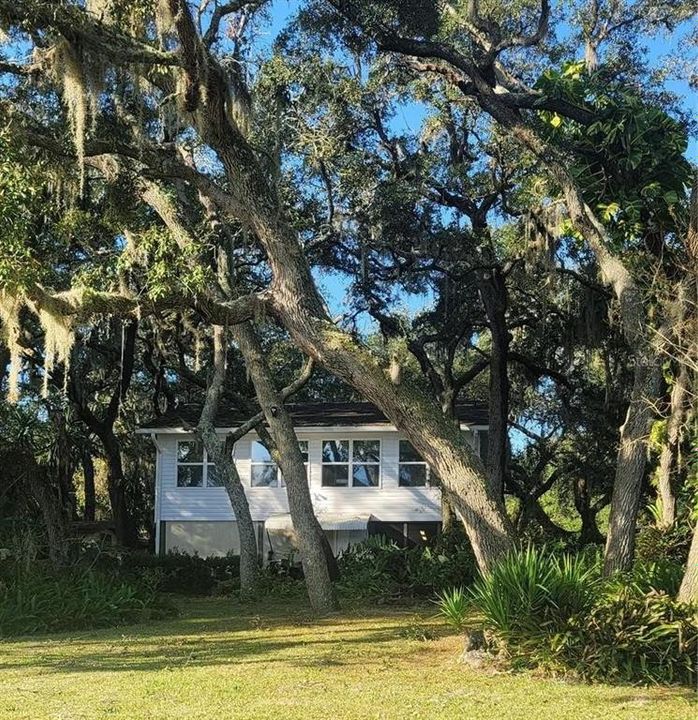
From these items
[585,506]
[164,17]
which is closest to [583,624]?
[164,17]

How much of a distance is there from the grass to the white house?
12091 mm

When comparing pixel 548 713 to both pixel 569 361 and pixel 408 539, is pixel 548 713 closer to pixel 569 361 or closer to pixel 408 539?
pixel 569 361

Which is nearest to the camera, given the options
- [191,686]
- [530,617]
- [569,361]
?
[191,686]

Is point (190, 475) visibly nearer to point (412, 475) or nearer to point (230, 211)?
point (412, 475)

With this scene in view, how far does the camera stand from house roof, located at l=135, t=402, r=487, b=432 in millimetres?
24484

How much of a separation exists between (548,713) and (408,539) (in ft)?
58.7

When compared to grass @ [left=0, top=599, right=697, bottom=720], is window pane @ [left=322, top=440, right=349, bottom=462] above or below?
above

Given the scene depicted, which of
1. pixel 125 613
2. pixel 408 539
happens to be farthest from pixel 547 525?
pixel 125 613

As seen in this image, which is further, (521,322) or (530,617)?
(521,322)

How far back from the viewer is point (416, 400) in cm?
1035

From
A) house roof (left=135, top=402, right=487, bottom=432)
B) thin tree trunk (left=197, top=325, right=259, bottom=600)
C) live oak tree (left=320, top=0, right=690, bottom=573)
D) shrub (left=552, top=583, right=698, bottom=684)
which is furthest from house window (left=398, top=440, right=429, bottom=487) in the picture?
shrub (left=552, top=583, right=698, bottom=684)

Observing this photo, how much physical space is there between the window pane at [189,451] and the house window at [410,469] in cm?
585

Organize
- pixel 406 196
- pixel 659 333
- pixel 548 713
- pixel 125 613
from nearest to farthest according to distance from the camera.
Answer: pixel 548 713 < pixel 659 333 < pixel 125 613 < pixel 406 196

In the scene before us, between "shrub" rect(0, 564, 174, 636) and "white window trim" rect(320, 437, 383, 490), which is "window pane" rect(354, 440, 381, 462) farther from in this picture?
"shrub" rect(0, 564, 174, 636)
